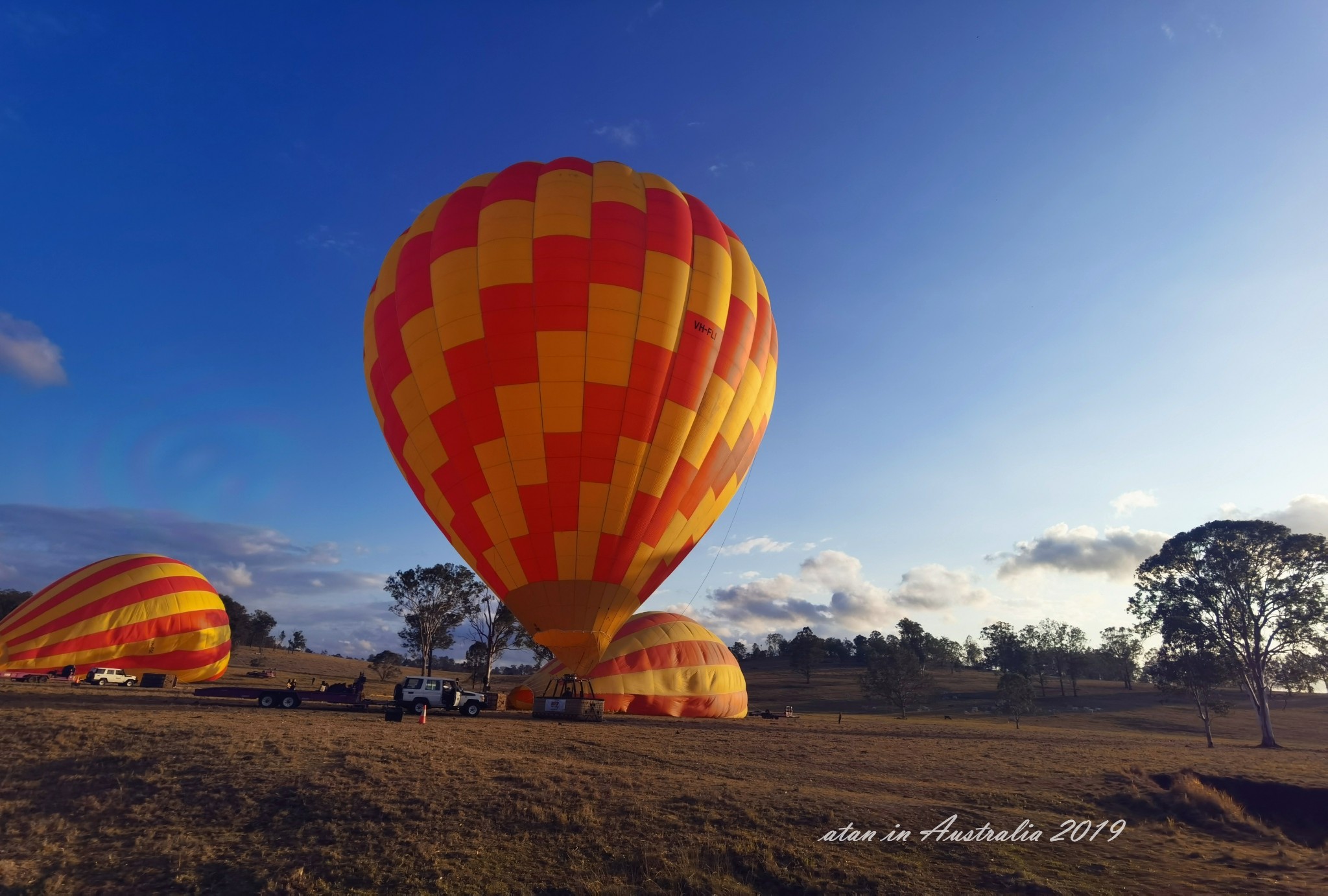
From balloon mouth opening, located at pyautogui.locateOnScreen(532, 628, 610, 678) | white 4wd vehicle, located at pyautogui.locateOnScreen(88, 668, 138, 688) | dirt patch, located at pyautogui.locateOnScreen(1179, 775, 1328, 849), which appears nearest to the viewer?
dirt patch, located at pyautogui.locateOnScreen(1179, 775, 1328, 849)

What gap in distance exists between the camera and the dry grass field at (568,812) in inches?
336

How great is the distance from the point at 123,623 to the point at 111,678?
2745mm

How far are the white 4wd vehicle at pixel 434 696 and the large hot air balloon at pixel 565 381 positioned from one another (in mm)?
6866

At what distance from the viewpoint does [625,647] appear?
29.7 m

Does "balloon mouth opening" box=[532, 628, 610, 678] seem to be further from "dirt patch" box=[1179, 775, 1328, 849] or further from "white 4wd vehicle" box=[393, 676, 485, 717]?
"dirt patch" box=[1179, 775, 1328, 849]

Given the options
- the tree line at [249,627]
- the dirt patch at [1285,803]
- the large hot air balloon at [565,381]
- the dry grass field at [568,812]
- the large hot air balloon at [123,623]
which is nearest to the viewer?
the dry grass field at [568,812]

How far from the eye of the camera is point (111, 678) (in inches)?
1193

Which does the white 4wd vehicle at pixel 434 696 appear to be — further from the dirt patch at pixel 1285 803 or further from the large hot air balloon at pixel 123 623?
the dirt patch at pixel 1285 803

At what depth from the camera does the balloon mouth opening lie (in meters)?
19.1

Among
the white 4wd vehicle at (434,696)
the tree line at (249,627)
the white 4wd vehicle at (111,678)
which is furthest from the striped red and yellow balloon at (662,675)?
the tree line at (249,627)

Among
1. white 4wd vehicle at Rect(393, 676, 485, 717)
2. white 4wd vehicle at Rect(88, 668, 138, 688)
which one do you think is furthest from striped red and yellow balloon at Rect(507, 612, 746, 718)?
white 4wd vehicle at Rect(88, 668, 138, 688)

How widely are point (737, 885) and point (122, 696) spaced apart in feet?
84.2

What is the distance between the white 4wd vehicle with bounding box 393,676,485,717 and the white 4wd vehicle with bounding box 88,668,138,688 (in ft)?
54.0

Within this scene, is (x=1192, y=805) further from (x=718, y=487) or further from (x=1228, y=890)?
(x=718, y=487)
